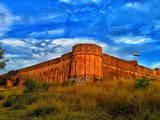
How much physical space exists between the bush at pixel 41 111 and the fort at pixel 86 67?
31.2 feet

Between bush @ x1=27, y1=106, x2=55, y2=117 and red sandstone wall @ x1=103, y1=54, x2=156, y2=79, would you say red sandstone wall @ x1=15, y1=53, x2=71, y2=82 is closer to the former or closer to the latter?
red sandstone wall @ x1=103, y1=54, x2=156, y2=79

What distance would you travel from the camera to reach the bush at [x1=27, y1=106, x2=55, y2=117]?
6.60m

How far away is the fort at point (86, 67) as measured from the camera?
18.0m

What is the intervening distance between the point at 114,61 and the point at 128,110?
15.8m

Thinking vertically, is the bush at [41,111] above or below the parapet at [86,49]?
below

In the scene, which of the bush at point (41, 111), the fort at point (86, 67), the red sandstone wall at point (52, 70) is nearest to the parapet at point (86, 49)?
the fort at point (86, 67)

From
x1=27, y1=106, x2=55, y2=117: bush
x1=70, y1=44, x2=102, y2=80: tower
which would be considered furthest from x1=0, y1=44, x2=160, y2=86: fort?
x1=27, y1=106, x2=55, y2=117: bush

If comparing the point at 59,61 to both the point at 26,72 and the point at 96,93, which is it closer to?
the point at 26,72

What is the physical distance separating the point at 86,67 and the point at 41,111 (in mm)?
11239

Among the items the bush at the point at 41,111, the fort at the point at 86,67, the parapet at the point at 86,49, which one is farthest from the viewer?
the parapet at the point at 86,49

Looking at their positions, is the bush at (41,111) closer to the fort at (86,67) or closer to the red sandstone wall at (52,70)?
A: the fort at (86,67)

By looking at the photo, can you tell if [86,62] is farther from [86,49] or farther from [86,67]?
[86,49]

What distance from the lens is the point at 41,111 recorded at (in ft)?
22.2

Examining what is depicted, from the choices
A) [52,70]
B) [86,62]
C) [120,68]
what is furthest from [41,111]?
[120,68]
